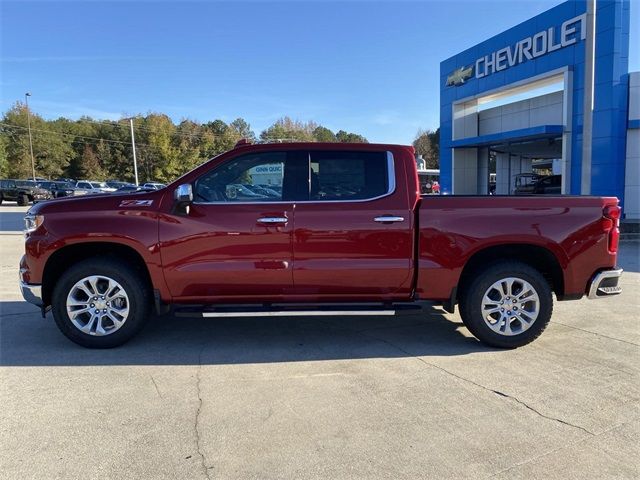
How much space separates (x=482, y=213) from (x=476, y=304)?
890 millimetres

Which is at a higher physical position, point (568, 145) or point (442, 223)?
point (568, 145)

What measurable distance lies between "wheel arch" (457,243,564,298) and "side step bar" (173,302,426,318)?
Result: 1.88 feet

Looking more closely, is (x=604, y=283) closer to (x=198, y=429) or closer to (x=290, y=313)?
(x=290, y=313)

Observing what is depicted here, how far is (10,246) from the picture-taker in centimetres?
1337

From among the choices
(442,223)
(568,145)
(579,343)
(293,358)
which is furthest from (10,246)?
(568,145)

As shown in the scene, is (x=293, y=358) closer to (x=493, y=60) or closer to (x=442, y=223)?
(x=442, y=223)

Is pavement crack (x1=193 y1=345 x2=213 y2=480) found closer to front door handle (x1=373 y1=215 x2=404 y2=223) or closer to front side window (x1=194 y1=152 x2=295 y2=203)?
front side window (x1=194 y1=152 x2=295 y2=203)

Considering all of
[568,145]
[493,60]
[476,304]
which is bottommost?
[476,304]

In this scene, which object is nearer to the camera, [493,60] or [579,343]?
[579,343]

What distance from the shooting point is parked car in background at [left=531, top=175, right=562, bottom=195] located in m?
22.1

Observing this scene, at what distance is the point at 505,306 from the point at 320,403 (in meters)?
2.24

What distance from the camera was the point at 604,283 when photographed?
199 inches

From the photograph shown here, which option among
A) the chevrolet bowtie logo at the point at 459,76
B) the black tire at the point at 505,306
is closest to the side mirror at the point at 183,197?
the black tire at the point at 505,306

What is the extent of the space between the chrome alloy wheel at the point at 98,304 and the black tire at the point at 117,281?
3cm
